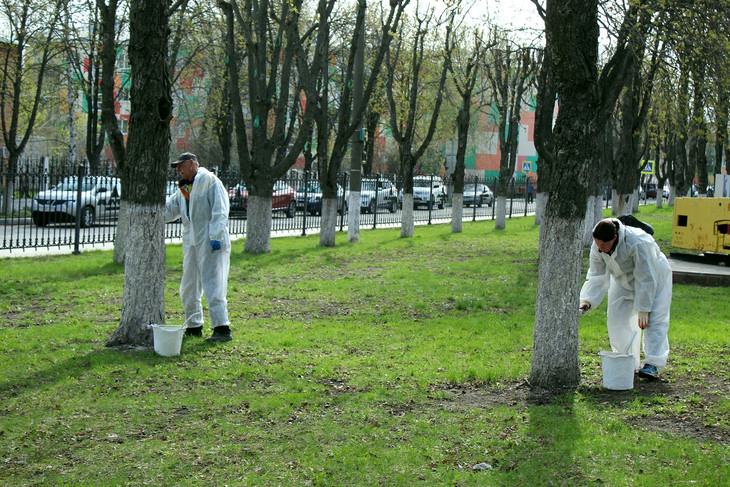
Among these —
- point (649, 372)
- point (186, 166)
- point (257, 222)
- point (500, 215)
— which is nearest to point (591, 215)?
point (500, 215)

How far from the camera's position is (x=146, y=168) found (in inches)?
297

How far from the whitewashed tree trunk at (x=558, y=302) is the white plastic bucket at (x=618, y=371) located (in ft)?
0.78

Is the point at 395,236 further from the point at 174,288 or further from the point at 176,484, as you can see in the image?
the point at 176,484

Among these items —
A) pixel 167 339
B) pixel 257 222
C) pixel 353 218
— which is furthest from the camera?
pixel 353 218

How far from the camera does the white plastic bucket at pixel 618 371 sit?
20.5ft

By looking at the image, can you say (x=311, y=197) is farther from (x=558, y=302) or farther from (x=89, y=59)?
(x=558, y=302)

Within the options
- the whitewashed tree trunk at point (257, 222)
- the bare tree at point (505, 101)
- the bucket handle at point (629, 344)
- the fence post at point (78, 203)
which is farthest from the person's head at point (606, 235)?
the bare tree at point (505, 101)

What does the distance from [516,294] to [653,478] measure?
23.5 feet

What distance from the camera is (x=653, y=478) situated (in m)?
4.49

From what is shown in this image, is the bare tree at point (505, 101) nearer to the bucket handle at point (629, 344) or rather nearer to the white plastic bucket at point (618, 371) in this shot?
the bucket handle at point (629, 344)

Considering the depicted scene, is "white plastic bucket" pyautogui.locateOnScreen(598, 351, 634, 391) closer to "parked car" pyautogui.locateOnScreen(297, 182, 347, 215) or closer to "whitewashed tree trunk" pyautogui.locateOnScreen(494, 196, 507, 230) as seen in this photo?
"parked car" pyautogui.locateOnScreen(297, 182, 347, 215)

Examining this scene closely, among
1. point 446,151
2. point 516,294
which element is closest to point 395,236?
point 516,294

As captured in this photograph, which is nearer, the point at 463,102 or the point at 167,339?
the point at 167,339

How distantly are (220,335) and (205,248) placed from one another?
0.92 m
